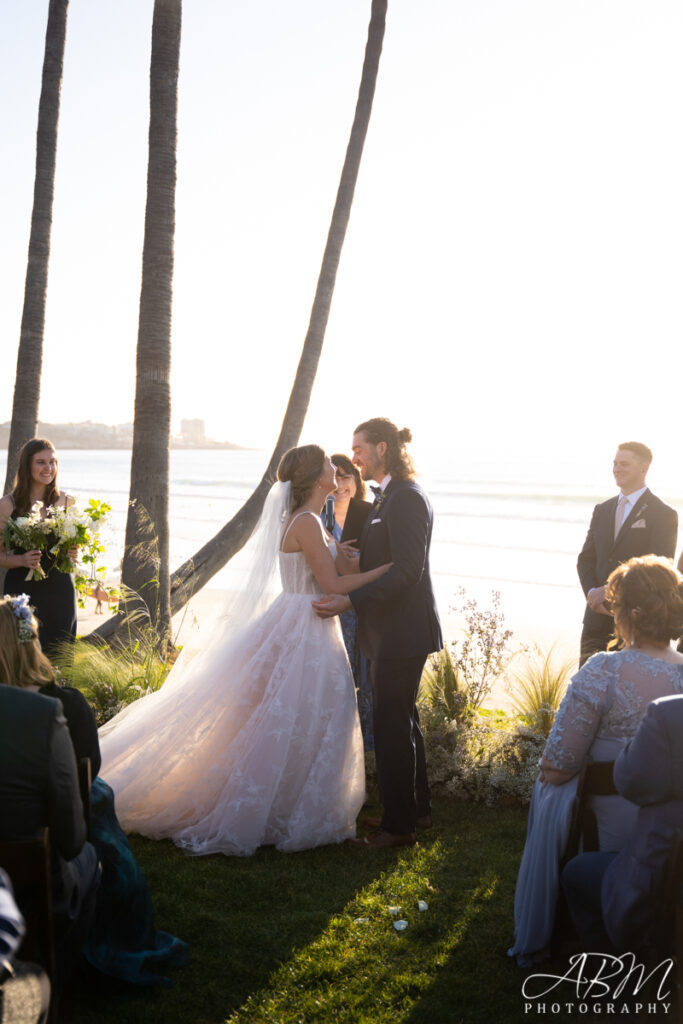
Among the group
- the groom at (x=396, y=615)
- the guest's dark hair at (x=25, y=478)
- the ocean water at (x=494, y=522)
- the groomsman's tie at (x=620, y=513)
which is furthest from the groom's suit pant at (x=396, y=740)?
the guest's dark hair at (x=25, y=478)

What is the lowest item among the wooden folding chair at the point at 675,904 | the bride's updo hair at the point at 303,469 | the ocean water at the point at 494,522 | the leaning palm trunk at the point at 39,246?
the ocean water at the point at 494,522

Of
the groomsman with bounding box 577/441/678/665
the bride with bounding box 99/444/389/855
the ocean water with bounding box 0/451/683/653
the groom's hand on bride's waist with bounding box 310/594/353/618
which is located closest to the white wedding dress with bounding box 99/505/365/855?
the bride with bounding box 99/444/389/855

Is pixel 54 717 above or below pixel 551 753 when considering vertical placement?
above

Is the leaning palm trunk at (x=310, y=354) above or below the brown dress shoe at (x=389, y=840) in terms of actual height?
above

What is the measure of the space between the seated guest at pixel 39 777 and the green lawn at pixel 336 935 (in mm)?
687

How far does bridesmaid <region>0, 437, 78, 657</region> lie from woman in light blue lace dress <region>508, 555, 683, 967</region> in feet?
14.7

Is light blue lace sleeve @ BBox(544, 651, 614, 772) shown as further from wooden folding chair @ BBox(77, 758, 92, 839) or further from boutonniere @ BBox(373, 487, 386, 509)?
boutonniere @ BBox(373, 487, 386, 509)

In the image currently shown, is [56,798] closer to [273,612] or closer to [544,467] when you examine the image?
[273,612]

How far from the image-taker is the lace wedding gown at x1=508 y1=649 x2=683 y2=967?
11.4ft

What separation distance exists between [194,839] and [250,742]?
612 millimetres

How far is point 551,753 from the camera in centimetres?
363

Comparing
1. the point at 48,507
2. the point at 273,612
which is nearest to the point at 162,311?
the point at 48,507

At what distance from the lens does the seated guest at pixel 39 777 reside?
2.84m

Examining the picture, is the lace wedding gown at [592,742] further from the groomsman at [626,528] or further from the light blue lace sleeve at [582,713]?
Result: the groomsman at [626,528]
